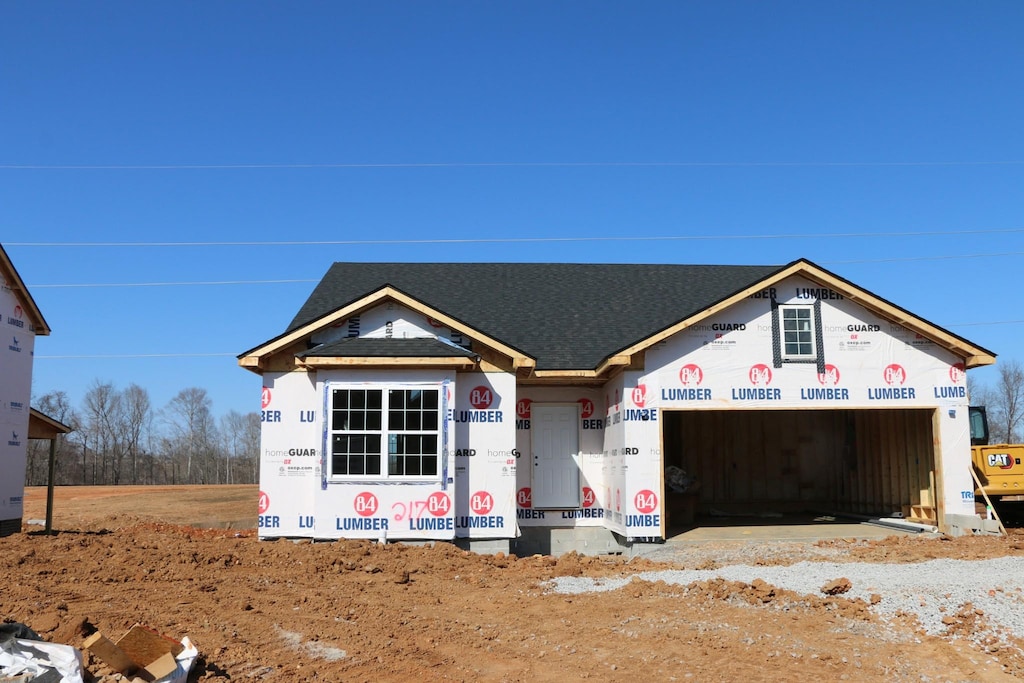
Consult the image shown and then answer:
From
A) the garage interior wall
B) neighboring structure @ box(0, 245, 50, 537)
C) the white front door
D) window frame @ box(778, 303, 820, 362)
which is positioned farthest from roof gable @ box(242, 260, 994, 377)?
neighboring structure @ box(0, 245, 50, 537)

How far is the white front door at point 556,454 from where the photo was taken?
58.7 feet

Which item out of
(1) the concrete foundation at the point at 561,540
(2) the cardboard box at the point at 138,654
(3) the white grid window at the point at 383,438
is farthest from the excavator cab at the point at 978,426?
(2) the cardboard box at the point at 138,654

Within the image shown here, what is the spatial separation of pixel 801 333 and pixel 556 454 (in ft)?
18.4

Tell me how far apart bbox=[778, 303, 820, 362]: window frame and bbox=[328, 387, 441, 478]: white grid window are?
22.6ft

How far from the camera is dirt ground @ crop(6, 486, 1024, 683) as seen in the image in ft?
25.0

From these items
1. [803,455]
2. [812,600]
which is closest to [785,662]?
[812,600]

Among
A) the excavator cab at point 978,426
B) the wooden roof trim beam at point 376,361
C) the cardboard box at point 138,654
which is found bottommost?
the cardboard box at point 138,654

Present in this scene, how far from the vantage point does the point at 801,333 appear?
16.6 meters

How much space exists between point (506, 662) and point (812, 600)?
3890 mm

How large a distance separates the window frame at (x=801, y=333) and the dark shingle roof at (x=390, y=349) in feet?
20.1

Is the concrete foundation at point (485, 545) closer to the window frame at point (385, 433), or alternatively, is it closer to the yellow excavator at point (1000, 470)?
the window frame at point (385, 433)

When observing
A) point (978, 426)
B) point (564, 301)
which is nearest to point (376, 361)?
point (564, 301)

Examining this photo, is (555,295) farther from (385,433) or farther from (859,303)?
(385,433)

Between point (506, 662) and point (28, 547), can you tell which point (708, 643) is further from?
point (28, 547)
